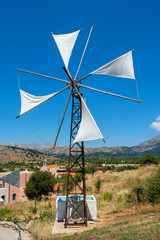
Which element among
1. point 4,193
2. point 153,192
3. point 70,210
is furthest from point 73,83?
point 4,193

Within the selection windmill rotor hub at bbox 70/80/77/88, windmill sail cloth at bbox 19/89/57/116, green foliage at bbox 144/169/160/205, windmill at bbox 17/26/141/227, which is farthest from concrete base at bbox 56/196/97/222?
windmill rotor hub at bbox 70/80/77/88

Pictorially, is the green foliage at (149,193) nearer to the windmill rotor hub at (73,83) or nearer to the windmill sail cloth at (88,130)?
the windmill sail cloth at (88,130)

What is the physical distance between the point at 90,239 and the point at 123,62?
8.03m

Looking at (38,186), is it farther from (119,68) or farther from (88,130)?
(119,68)

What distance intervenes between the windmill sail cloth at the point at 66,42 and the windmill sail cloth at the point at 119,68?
6.50 feet

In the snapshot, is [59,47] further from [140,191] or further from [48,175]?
[48,175]

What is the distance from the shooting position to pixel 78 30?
36.2 feet

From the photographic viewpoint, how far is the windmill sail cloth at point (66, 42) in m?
10.8

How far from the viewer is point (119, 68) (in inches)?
396

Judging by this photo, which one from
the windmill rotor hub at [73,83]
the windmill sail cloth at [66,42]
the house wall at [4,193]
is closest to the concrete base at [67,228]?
the windmill rotor hub at [73,83]

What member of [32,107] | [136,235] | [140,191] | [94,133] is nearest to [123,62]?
[94,133]

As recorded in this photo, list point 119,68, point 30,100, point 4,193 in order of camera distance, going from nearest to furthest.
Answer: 1. point 119,68
2. point 30,100
3. point 4,193

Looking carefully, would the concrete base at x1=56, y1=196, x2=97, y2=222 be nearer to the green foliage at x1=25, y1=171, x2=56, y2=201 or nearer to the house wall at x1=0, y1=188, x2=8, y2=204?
the green foliage at x1=25, y1=171, x2=56, y2=201

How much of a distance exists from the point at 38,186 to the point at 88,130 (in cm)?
2499
